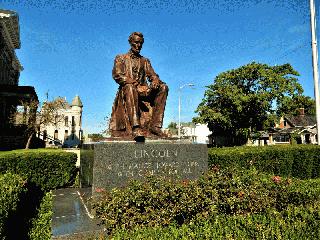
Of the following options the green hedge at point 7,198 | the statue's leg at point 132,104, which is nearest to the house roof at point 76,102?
the statue's leg at point 132,104

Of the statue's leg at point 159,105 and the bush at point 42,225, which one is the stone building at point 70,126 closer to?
the bush at point 42,225

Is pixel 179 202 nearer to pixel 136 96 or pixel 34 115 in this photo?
pixel 136 96

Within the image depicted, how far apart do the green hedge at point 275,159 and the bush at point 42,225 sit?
19.6ft

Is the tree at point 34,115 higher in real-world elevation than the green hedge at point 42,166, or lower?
higher

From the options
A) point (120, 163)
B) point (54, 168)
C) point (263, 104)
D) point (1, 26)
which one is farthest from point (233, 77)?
point (120, 163)

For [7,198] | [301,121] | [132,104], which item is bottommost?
[7,198]

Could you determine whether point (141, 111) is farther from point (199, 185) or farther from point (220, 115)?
point (220, 115)

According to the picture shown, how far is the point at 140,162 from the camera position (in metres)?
5.90

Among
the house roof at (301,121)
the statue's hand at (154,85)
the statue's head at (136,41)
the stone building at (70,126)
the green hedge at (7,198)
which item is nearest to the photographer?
the green hedge at (7,198)

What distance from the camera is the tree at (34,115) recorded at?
29.6m

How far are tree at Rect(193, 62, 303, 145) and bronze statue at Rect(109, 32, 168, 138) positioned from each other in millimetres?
32660

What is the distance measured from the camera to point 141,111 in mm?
7133

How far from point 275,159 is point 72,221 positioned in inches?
360

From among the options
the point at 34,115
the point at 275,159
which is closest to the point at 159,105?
the point at 275,159
